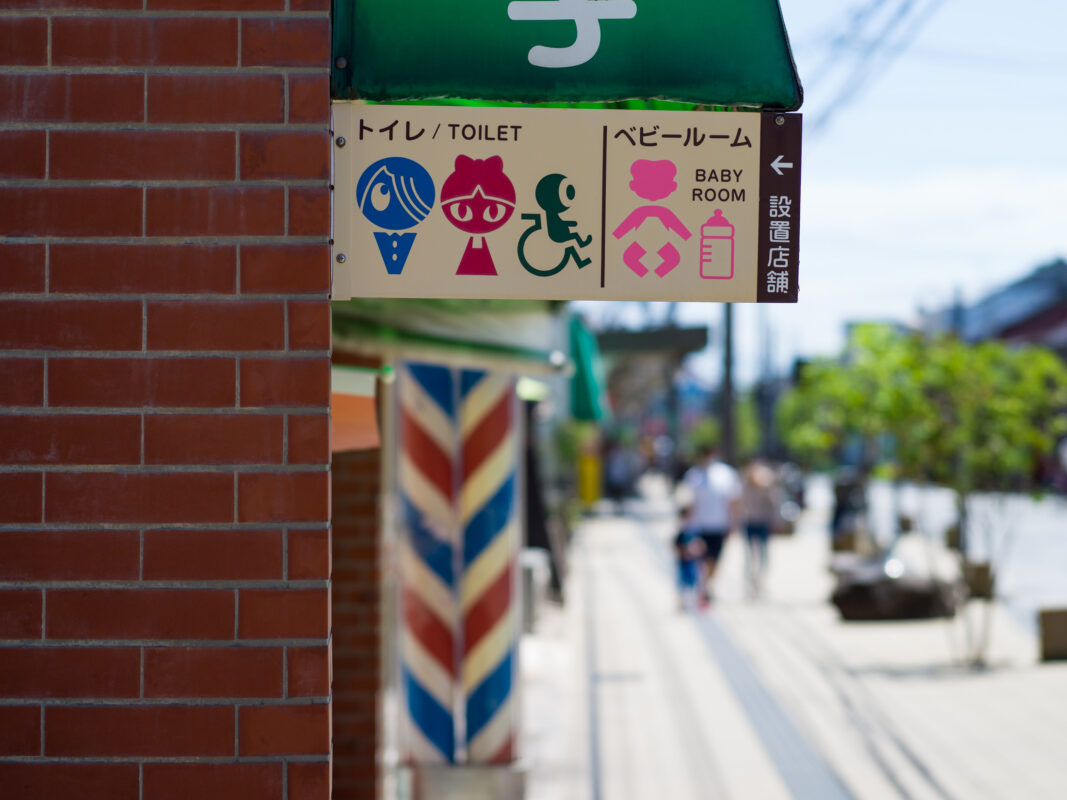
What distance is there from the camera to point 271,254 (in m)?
2.57

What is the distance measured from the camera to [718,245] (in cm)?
269

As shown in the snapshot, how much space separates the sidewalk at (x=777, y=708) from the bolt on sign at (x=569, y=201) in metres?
4.72

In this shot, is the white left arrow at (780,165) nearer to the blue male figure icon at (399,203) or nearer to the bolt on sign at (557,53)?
the bolt on sign at (557,53)

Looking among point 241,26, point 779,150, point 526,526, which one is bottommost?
point 526,526

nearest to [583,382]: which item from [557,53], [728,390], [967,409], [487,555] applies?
[967,409]

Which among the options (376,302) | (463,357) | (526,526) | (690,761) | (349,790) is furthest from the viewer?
(526,526)

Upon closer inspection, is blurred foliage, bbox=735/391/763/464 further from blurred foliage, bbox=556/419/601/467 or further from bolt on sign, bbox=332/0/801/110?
→ bolt on sign, bbox=332/0/801/110

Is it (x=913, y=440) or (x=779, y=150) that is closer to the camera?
(x=779, y=150)

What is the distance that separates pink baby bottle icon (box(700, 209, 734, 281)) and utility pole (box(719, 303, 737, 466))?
16411 mm

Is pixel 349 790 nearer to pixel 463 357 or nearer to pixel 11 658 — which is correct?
pixel 463 357

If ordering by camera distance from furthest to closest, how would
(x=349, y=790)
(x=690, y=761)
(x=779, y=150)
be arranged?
(x=690, y=761) → (x=349, y=790) → (x=779, y=150)

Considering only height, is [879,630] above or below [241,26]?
below

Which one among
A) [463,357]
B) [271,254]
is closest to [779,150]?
[271,254]

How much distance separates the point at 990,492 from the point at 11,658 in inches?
439
